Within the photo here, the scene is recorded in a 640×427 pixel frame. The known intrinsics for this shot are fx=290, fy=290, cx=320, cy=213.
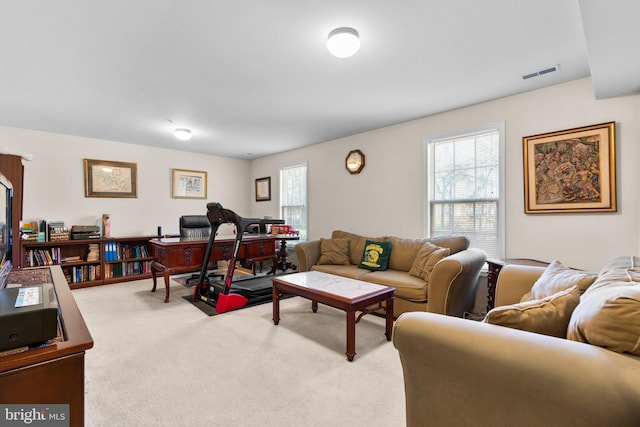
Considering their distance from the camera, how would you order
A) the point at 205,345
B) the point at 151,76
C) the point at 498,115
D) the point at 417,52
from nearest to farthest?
the point at 417,52, the point at 205,345, the point at 151,76, the point at 498,115

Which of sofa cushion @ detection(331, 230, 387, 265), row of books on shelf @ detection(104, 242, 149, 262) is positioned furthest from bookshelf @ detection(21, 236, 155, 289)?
sofa cushion @ detection(331, 230, 387, 265)

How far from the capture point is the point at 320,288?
267 centimetres

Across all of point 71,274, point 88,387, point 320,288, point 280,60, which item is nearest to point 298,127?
point 280,60

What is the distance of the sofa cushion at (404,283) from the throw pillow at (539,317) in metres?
1.71

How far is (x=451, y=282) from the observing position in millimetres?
2666

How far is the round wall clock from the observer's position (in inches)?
A: 181

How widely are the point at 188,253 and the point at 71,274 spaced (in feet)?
Result: 7.24

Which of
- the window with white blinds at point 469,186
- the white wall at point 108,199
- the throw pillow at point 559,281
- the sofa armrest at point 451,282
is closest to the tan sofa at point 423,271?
the sofa armrest at point 451,282

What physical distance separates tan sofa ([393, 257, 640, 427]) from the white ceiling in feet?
5.18

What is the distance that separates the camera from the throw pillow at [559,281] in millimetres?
1464

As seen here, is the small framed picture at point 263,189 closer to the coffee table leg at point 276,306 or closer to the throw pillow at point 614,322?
the coffee table leg at point 276,306

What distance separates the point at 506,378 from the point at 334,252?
3.17 metres

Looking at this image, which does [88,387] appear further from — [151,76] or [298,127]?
[298,127]

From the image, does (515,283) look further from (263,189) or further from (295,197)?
(263,189)
